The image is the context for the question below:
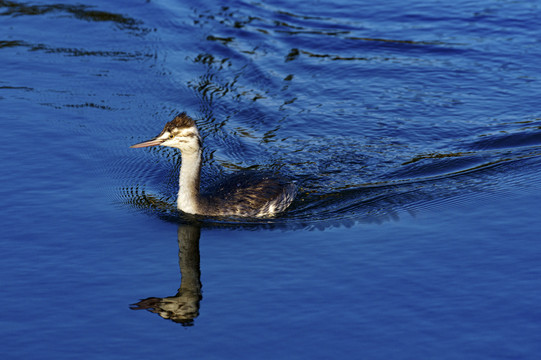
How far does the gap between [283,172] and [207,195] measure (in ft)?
6.30

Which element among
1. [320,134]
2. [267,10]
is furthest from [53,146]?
[267,10]

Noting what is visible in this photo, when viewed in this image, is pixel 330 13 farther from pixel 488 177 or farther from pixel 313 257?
pixel 313 257

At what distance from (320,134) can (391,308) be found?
6.30m

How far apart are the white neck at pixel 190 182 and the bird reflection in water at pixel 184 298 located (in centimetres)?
73

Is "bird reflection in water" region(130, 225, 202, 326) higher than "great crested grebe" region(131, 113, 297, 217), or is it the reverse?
"great crested grebe" region(131, 113, 297, 217)

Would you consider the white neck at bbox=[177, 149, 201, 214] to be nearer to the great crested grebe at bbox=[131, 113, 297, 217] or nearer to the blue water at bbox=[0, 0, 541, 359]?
the great crested grebe at bbox=[131, 113, 297, 217]

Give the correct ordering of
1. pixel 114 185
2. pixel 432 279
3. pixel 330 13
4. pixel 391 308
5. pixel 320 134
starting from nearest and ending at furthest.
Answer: pixel 391 308
pixel 432 279
pixel 114 185
pixel 320 134
pixel 330 13

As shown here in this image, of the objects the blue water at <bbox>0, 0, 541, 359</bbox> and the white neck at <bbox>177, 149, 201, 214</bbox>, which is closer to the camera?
the blue water at <bbox>0, 0, 541, 359</bbox>

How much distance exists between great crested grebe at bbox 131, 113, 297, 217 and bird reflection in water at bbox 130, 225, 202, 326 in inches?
31.9

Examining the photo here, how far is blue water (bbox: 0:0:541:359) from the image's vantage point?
902 cm

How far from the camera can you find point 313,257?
10.6 meters

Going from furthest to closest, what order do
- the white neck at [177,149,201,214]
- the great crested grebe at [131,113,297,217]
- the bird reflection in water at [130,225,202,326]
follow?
the white neck at [177,149,201,214] → the great crested grebe at [131,113,297,217] → the bird reflection in water at [130,225,202,326]

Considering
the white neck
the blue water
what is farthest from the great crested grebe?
the blue water

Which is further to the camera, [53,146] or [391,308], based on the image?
[53,146]
